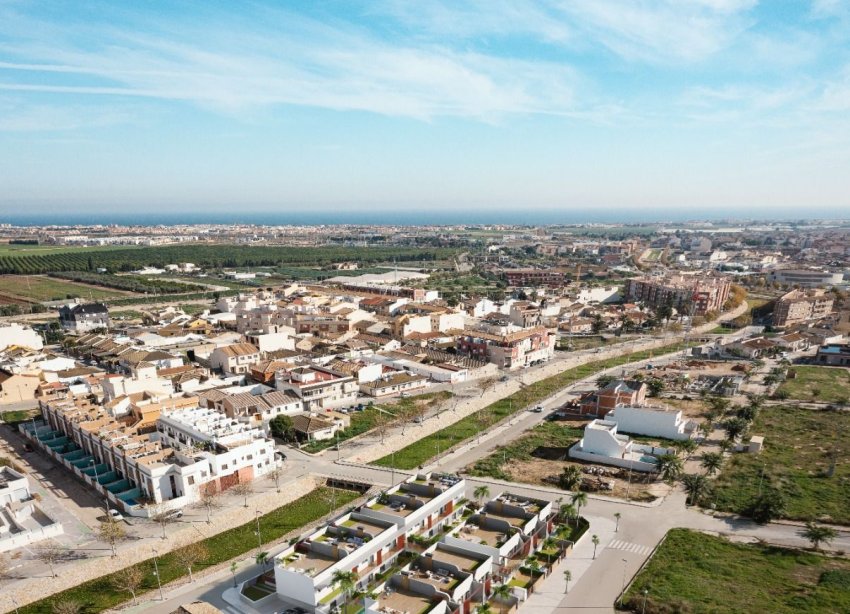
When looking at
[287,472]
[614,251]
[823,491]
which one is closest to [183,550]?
[287,472]

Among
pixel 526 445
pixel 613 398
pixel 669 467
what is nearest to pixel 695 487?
pixel 669 467

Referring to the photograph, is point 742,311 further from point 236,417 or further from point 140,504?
point 140,504

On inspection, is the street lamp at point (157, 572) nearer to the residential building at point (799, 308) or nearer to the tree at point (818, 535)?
the tree at point (818, 535)

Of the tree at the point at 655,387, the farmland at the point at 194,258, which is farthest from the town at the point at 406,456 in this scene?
the farmland at the point at 194,258

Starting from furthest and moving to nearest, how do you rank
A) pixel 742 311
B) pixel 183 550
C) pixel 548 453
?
pixel 742 311 → pixel 548 453 → pixel 183 550

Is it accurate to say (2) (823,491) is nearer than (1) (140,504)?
No

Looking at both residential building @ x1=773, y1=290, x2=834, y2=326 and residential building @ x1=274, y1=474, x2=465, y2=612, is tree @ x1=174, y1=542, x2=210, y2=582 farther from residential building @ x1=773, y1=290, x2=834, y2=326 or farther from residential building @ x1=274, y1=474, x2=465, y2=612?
residential building @ x1=773, y1=290, x2=834, y2=326

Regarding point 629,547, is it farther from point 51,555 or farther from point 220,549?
point 51,555
